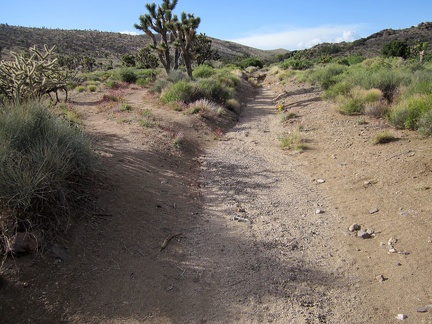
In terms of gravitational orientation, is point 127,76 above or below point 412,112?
above

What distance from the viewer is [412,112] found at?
8922 millimetres

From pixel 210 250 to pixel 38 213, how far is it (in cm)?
226

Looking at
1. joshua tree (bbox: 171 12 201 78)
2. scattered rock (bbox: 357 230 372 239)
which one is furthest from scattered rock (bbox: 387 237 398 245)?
joshua tree (bbox: 171 12 201 78)

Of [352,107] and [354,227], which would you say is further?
[352,107]

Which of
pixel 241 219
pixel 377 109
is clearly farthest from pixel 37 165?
pixel 377 109

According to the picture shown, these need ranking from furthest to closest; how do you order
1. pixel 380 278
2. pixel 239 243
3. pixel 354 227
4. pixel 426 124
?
pixel 426 124
pixel 354 227
pixel 239 243
pixel 380 278

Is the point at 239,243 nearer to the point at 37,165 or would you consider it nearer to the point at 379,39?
the point at 37,165

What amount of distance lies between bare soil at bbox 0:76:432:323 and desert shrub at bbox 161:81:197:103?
5.78 metres

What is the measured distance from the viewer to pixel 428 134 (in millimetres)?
7980

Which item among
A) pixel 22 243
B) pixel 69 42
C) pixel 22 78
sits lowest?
pixel 22 243

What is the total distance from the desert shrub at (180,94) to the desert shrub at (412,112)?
27.0 feet

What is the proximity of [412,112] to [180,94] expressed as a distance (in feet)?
29.5

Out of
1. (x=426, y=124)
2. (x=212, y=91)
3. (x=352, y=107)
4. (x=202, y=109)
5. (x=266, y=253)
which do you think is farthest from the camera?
(x=212, y=91)

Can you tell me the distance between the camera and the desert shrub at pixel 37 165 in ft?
12.9
